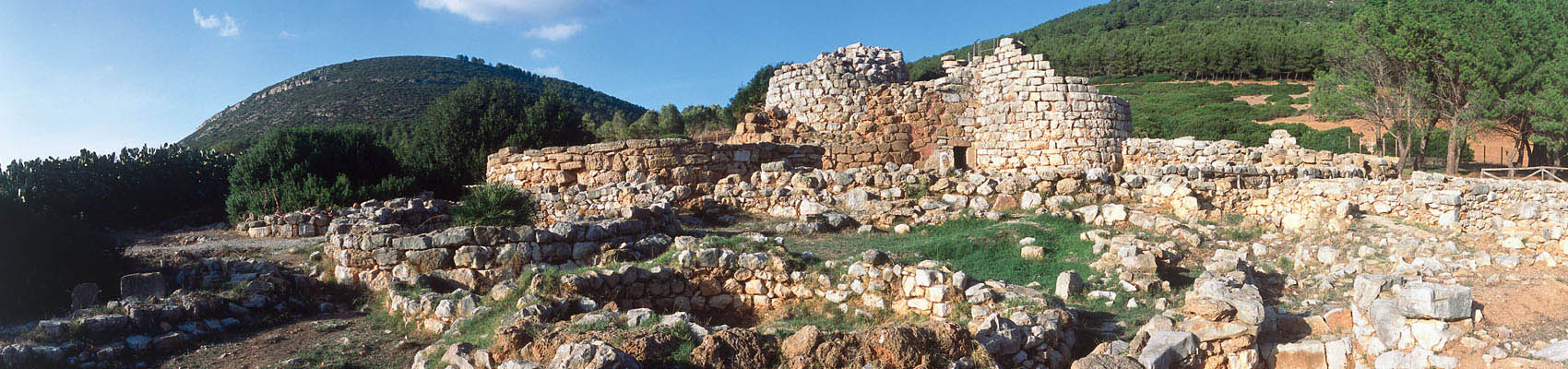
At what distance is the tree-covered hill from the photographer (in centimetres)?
5100

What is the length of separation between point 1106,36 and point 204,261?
2533 inches

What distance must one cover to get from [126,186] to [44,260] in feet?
44.3

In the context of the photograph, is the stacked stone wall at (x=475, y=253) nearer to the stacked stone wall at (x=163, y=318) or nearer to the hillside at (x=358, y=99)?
the stacked stone wall at (x=163, y=318)

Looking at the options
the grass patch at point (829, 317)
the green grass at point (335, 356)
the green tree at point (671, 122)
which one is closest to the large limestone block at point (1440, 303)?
the grass patch at point (829, 317)

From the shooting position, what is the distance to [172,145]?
21.6 metres

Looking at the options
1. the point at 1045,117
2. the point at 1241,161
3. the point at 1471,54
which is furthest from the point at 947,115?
the point at 1471,54

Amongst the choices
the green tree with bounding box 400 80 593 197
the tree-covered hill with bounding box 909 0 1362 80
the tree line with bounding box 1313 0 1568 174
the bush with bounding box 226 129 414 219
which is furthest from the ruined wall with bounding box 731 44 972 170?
the tree-covered hill with bounding box 909 0 1362 80

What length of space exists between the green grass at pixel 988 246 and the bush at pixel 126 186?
56.5 ft

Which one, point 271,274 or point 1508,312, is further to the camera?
point 271,274

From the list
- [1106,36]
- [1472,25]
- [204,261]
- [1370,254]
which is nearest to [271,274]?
[204,261]

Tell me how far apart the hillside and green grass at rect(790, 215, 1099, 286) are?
30064mm

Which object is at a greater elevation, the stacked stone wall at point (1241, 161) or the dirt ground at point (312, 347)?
the stacked stone wall at point (1241, 161)

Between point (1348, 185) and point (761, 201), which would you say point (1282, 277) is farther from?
point (761, 201)

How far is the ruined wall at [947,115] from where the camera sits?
555 inches
